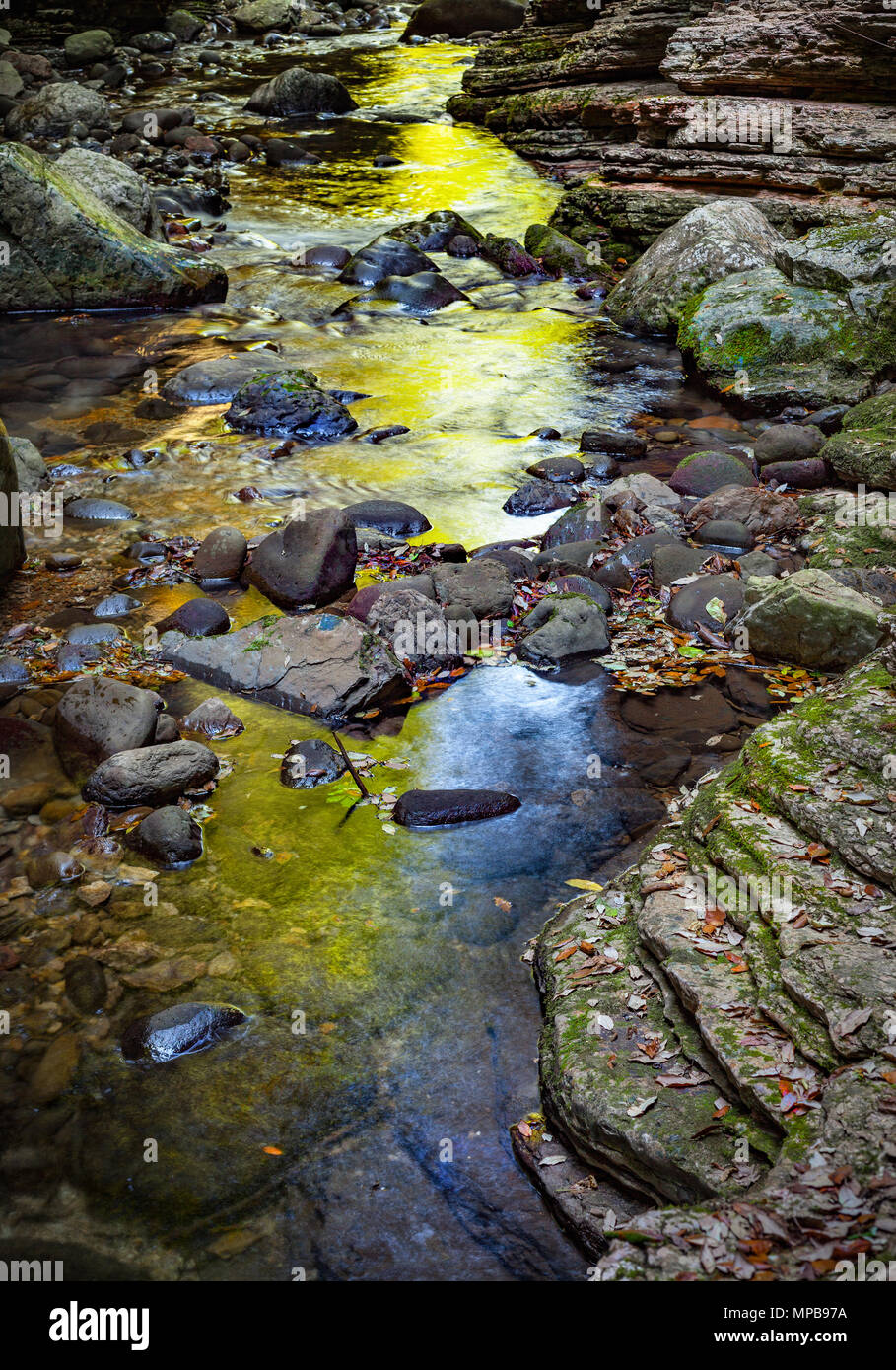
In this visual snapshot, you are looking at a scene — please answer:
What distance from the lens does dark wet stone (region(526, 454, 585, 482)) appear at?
26.8ft

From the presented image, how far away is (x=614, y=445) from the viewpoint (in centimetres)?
866

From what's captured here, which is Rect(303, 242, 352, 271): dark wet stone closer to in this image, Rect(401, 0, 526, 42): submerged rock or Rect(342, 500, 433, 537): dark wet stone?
Rect(342, 500, 433, 537): dark wet stone

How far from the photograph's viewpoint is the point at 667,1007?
344 centimetres

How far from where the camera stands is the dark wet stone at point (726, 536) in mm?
7078

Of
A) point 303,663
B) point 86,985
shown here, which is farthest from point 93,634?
point 86,985

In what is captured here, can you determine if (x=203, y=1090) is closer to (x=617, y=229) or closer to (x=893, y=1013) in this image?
(x=893, y=1013)

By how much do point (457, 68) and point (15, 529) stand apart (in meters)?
21.7

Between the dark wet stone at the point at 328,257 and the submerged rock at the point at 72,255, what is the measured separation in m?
1.69

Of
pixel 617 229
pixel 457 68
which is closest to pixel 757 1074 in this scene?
pixel 617 229

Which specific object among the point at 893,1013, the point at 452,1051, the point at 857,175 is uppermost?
the point at 857,175

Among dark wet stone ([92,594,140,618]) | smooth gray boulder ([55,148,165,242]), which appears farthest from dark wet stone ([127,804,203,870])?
smooth gray boulder ([55,148,165,242])

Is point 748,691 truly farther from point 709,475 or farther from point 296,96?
point 296,96

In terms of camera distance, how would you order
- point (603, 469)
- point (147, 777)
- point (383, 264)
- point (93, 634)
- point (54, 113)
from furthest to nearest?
point (54, 113)
point (383, 264)
point (603, 469)
point (93, 634)
point (147, 777)

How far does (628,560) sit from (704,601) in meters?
0.73
